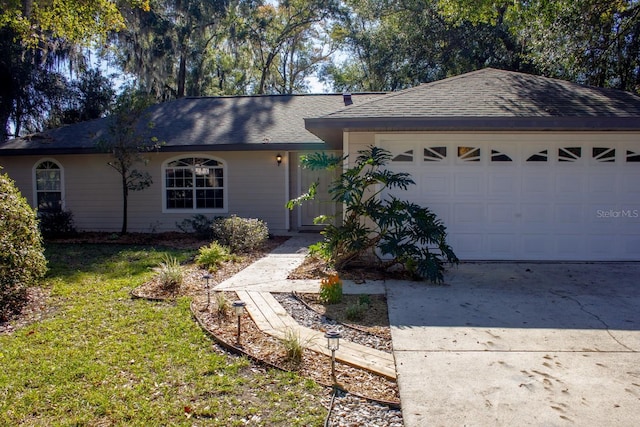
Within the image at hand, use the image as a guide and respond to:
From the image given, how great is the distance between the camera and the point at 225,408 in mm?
2906

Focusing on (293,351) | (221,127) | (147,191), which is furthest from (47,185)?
(293,351)

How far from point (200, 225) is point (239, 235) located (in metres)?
2.15

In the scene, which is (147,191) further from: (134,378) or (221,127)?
(134,378)

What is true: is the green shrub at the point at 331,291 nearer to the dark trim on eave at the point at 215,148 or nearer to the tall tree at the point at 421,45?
the dark trim on eave at the point at 215,148

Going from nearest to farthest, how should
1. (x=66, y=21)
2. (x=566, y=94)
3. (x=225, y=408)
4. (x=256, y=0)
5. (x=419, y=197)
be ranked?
(x=225, y=408) < (x=419, y=197) < (x=566, y=94) < (x=66, y=21) < (x=256, y=0)

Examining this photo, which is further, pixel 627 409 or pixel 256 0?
pixel 256 0

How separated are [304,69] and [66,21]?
1976 cm

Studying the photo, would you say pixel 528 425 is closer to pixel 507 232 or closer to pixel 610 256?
pixel 507 232

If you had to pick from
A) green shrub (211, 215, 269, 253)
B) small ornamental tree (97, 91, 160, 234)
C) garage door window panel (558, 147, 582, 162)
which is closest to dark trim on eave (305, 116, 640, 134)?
garage door window panel (558, 147, 582, 162)

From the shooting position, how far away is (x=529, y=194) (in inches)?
297

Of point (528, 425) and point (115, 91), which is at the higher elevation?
point (115, 91)

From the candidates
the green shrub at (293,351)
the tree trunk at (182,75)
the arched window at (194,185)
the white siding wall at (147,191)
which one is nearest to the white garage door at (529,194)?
the green shrub at (293,351)

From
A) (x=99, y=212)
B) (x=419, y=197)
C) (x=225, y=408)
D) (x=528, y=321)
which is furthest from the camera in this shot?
(x=99, y=212)

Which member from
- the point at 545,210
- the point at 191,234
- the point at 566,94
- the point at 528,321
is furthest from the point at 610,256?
the point at 191,234
